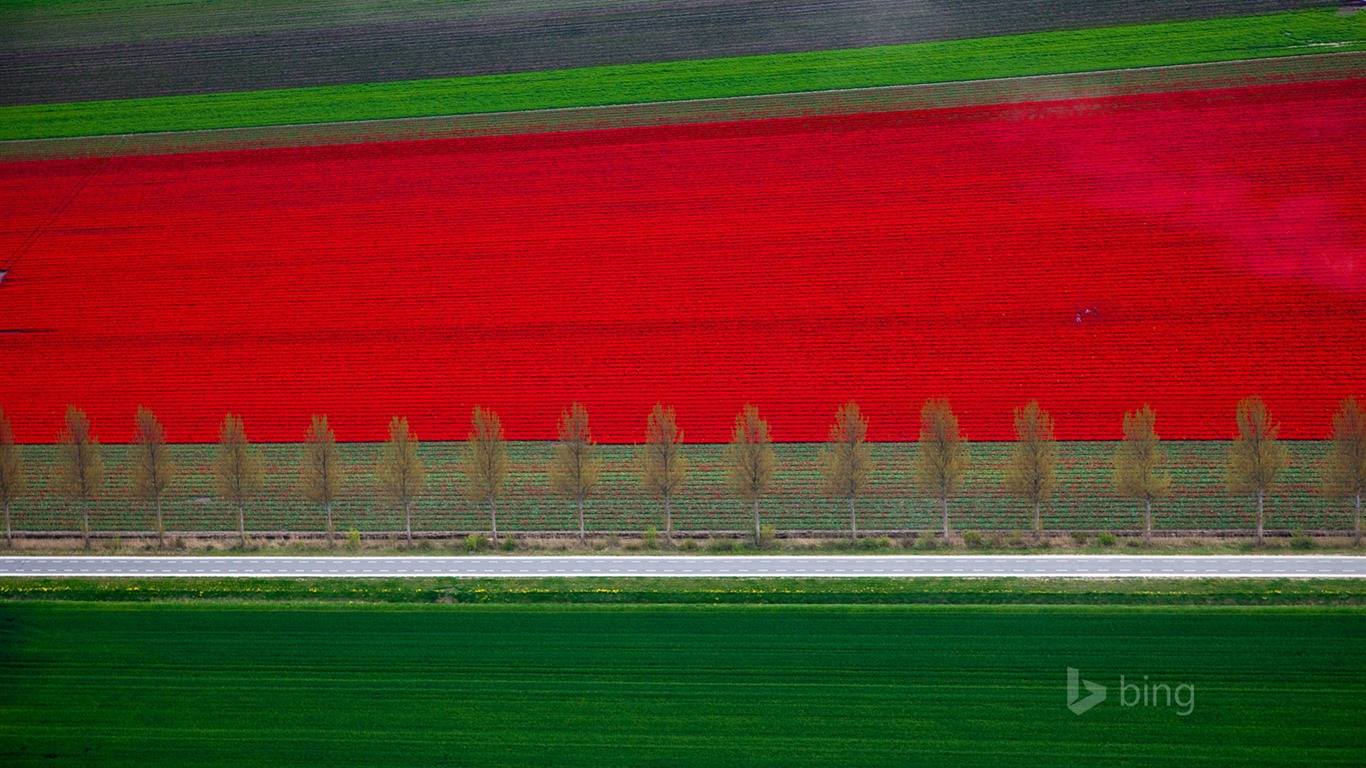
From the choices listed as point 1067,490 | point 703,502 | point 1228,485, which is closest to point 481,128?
point 703,502

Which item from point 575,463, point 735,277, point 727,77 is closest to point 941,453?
point 735,277

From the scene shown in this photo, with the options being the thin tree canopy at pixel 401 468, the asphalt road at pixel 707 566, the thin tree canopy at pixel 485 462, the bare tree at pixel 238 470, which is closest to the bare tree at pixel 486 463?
the thin tree canopy at pixel 485 462

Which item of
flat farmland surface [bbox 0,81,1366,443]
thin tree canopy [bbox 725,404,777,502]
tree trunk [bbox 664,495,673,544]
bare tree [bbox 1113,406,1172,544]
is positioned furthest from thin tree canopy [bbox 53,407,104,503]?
bare tree [bbox 1113,406,1172,544]

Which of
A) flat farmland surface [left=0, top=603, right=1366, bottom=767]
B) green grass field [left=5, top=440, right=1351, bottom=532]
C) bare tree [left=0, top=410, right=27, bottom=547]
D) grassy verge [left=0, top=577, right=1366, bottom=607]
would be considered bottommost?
flat farmland surface [left=0, top=603, right=1366, bottom=767]

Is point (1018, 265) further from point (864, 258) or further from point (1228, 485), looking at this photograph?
point (1228, 485)

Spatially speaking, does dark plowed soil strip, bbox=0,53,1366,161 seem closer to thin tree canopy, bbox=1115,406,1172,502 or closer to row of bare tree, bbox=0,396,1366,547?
row of bare tree, bbox=0,396,1366,547

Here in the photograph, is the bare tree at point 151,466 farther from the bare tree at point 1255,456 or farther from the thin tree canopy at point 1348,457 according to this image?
the thin tree canopy at point 1348,457
